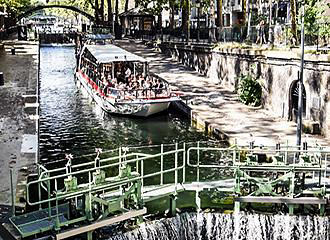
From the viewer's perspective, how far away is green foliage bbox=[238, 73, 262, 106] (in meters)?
28.4

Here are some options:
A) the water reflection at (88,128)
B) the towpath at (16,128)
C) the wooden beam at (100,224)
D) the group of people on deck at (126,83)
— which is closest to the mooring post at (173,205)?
the wooden beam at (100,224)

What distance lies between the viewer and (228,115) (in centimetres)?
2602

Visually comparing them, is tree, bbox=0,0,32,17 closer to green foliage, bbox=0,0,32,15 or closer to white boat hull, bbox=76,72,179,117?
green foliage, bbox=0,0,32,15

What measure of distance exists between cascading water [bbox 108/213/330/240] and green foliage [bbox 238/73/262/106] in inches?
584

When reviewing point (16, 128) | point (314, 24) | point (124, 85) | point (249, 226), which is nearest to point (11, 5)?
point (124, 85)

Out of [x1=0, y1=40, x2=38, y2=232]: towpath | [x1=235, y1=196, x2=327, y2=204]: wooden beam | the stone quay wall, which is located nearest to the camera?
[x1=235, y1=196, x2=327, y2=204]: wooden beam

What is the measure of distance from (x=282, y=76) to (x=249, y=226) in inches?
529

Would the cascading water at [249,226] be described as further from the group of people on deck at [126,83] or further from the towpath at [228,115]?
the group of people on deck at [126,83]

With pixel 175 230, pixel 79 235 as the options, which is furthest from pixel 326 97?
pixel 79 235

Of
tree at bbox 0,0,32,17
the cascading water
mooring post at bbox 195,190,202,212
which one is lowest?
the cascading water

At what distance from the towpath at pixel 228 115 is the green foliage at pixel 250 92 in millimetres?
412

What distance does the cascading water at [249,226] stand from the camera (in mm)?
13711

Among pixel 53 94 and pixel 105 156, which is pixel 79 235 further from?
pixel 53 94

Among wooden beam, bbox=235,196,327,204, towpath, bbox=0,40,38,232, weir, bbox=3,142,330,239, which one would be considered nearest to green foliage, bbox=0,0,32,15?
towpath, bbox=0,40,38,232
